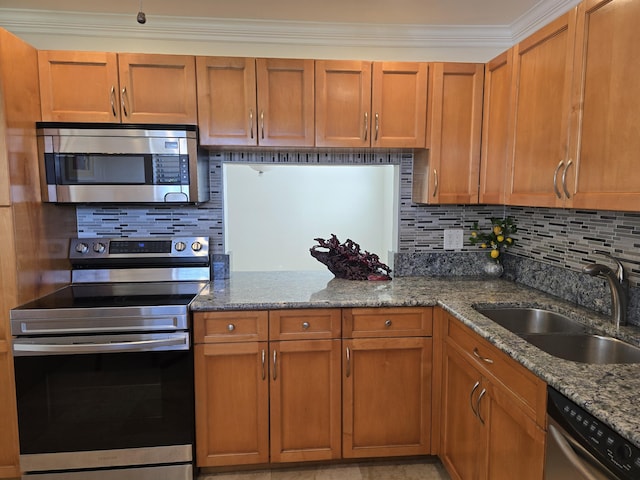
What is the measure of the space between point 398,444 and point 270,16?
2345 millimetres

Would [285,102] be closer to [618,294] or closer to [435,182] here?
[435,182]

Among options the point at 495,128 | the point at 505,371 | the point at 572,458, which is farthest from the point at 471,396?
the point at 495,128

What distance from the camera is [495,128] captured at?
2.18 metres

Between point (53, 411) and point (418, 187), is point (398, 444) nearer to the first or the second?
point (418, 187)

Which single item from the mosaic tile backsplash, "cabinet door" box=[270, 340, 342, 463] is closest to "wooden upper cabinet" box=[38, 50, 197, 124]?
the mosaic tile backsplash

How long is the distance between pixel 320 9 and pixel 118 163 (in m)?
1.31

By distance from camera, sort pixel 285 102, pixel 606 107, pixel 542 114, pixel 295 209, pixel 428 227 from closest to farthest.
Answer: pixel 606 107 < pixel 542 114 < pixel 285 102 < pixel 428 227 < pixel 295 209

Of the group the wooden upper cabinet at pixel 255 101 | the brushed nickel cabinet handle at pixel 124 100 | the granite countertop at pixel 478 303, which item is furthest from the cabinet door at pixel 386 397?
the brushed nickel cabinet handle at pixel 124 100

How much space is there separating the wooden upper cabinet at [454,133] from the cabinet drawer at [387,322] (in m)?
0.68

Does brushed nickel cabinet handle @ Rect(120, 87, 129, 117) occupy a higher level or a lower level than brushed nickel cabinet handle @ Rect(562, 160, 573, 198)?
higher

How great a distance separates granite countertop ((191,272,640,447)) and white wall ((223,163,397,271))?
3.64ft

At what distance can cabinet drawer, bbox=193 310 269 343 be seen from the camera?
1926 millimetres

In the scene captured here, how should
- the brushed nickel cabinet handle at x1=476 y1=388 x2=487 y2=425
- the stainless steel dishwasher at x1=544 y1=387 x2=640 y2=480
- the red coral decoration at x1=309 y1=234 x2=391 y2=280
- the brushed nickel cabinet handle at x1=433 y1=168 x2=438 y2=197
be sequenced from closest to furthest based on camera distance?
1. the stainless steel dishwasher at x1=544 y1=387 x2=640 y2=480
2. the brushed nickel cabinet handle at x1=476 y1=388 x2=487 y2=425
3. the brushed nickel cabinet handle at x1=433 y1=168 x2=438 y2=197
4. the red coral decoration at x1=309 y1=234 x2=391 y2=280

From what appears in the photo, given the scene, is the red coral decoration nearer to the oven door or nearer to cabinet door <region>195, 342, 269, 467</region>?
cabinet door <region>195, 342, 269, 467</region>
